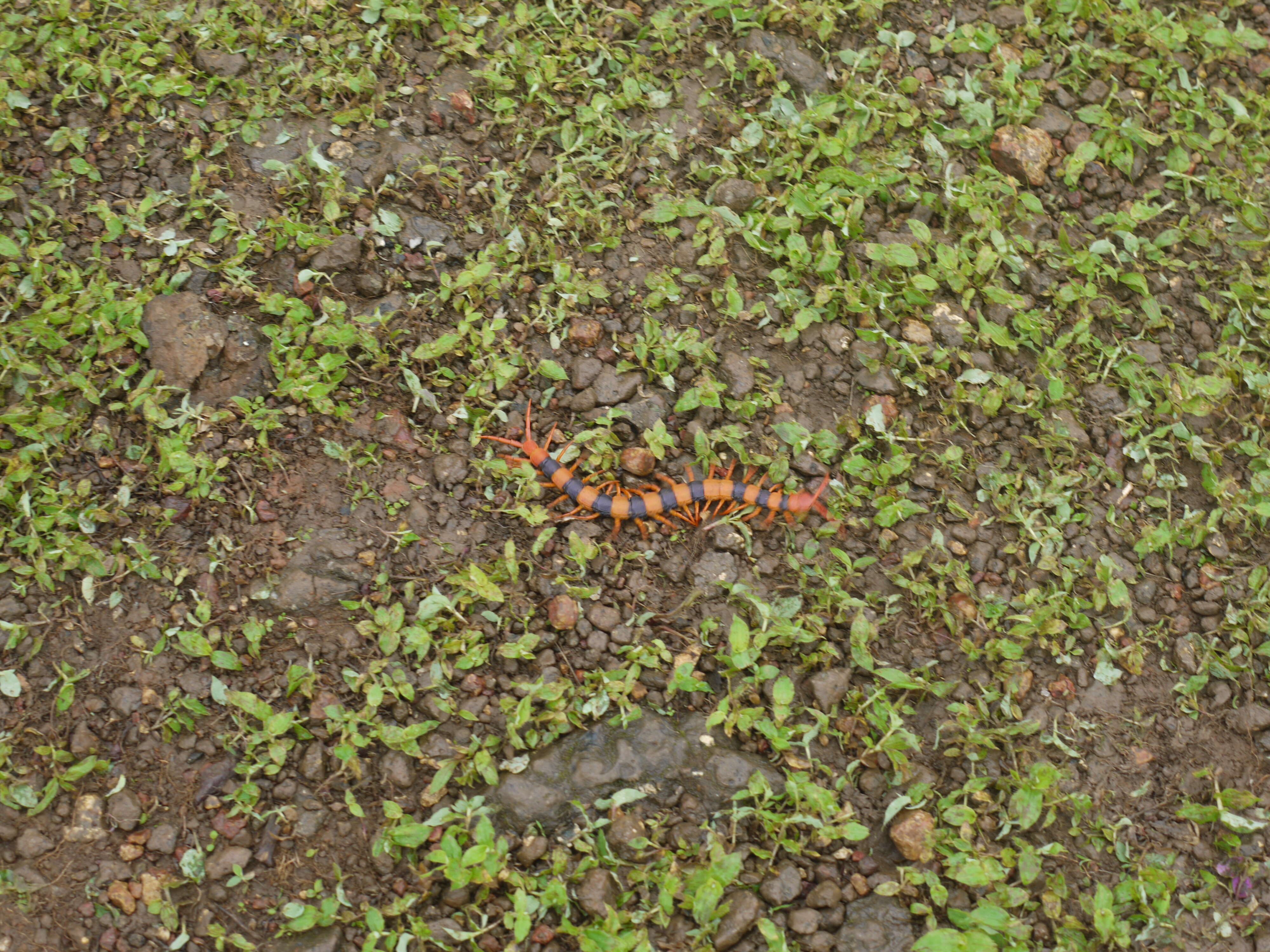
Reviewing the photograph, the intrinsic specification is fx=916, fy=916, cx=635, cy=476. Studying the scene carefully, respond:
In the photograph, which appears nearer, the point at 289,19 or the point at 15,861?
the point at 15,861

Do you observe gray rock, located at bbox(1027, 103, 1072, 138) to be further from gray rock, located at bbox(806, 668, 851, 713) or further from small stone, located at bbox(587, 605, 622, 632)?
small stone, located at bbox(587, 605, 622, 632)

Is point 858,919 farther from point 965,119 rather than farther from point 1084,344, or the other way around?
point 965,119

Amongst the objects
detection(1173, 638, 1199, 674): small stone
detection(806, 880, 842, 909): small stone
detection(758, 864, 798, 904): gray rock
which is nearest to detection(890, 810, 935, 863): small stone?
detection(806, 880, 842, 909): small stone

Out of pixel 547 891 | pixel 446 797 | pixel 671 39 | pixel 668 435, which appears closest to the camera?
pixel 547 891

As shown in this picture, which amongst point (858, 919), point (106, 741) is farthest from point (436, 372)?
point (858, 919)

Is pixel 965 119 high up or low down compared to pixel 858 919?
up

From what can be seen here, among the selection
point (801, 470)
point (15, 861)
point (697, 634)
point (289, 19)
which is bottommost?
point (15, 861)

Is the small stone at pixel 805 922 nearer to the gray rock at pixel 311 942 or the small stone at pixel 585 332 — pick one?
the gray rock at pixel 311 942

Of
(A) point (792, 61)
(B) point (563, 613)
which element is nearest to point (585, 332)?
(B) point (563, 613)
